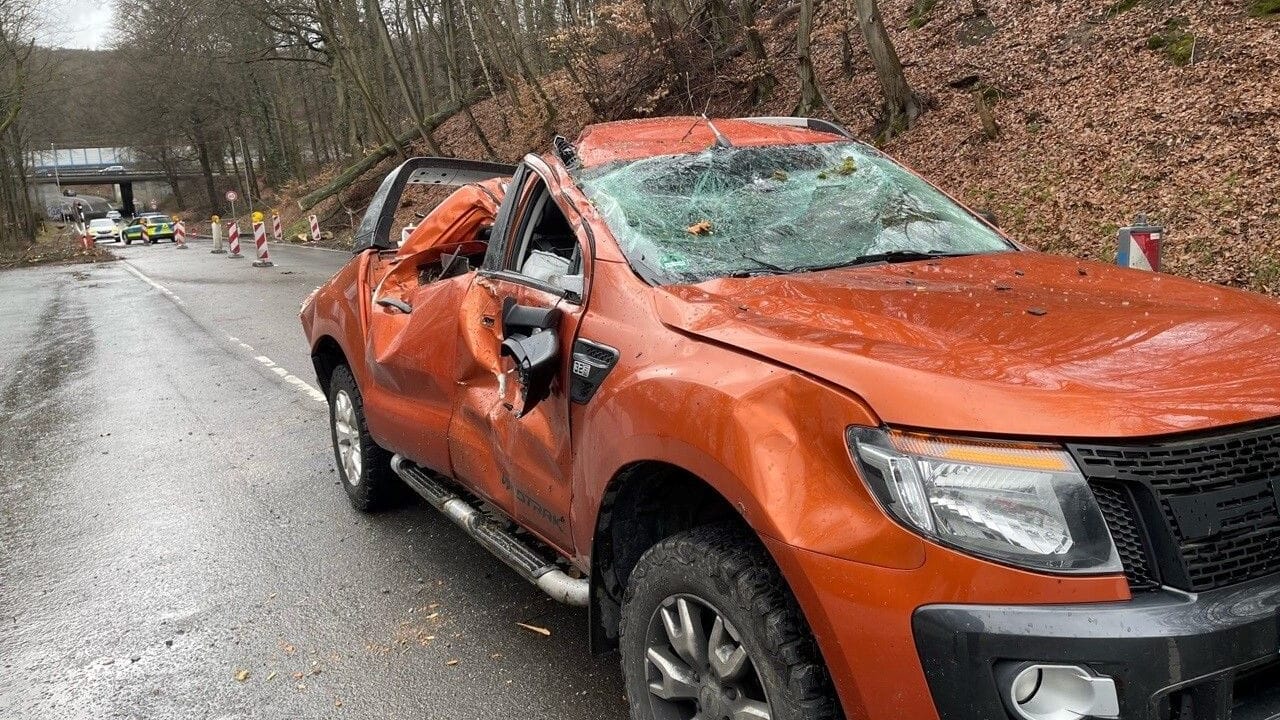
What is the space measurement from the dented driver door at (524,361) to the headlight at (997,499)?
1244mm

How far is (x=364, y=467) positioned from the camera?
5016 millimetres

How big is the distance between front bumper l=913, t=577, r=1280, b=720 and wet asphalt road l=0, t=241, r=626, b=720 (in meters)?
1.68

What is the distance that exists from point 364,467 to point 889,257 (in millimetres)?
3100

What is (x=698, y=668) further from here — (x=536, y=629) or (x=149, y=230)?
(x=149, y=230)

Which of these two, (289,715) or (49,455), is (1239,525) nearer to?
(289,715)

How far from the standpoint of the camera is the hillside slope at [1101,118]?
8766mm

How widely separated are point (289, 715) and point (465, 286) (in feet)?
5.56

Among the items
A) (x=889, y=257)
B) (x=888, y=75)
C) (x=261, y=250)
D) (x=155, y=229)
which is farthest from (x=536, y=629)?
(x=155, y=229)

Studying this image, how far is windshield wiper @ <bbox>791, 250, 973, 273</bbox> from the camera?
9.86 feet

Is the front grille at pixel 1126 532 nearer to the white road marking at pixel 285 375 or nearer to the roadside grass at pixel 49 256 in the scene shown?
the white road marking at pixel 285 375

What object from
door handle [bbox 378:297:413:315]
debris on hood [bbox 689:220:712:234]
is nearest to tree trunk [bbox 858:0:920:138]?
door handle [bbox 378:297:413:315]

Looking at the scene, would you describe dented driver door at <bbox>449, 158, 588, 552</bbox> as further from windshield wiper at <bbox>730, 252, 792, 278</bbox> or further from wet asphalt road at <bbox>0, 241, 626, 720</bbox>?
wet asphalt road at <bbox>0, 241, 626, 720</bbox>

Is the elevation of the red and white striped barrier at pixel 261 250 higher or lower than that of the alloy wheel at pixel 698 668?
higher

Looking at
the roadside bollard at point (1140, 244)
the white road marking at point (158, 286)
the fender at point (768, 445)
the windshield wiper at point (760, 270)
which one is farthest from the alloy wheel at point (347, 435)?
the white road marking at point (158, 286)
